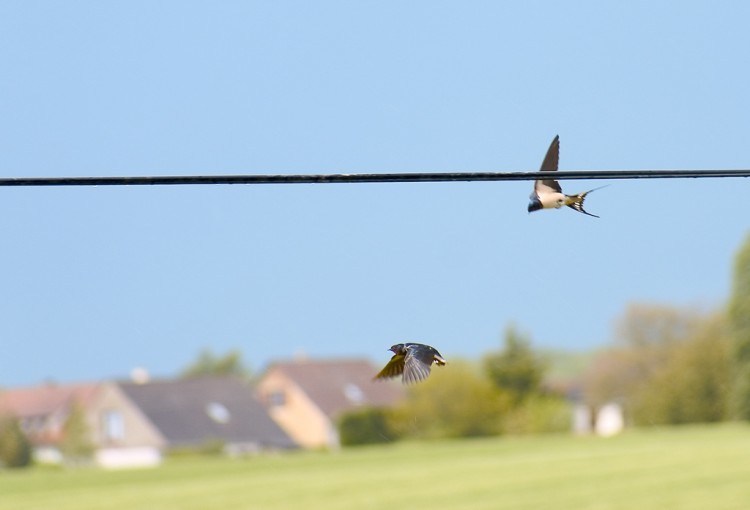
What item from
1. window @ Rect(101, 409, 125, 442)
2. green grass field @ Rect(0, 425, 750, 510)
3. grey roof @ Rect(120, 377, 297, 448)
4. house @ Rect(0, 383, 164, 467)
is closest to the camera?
green grass field @ Rect(0, 425, 750, 510)

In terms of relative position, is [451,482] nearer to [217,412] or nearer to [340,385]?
[340,385]

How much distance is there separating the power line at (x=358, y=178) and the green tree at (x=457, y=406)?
37.8 metres

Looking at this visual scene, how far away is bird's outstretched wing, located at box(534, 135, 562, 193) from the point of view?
8.83 feet

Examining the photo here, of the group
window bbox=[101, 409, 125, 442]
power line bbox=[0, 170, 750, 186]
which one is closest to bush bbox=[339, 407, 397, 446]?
window bbox=[101, 409, 125, 442]

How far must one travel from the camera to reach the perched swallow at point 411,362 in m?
2.29

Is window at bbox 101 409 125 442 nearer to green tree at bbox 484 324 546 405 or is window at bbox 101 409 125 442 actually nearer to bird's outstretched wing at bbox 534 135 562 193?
green tree at bbox 484 324 546 405

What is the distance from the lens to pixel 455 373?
42.1 meters

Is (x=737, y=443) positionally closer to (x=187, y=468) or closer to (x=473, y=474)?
(x=473, y=474)

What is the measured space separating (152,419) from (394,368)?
49515 millimetres

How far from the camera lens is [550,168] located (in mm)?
2732

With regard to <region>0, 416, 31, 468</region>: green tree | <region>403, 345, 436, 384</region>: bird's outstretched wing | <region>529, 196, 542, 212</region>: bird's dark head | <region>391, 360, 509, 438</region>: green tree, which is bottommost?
<region>403, 345, 436, 384</region>: bird's outstretched wing

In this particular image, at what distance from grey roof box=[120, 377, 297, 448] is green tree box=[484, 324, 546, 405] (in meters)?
9.08

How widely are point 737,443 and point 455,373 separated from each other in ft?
47.8

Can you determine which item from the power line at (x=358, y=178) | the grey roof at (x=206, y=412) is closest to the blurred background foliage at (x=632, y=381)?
the grey roof at (x=206, y=412)
